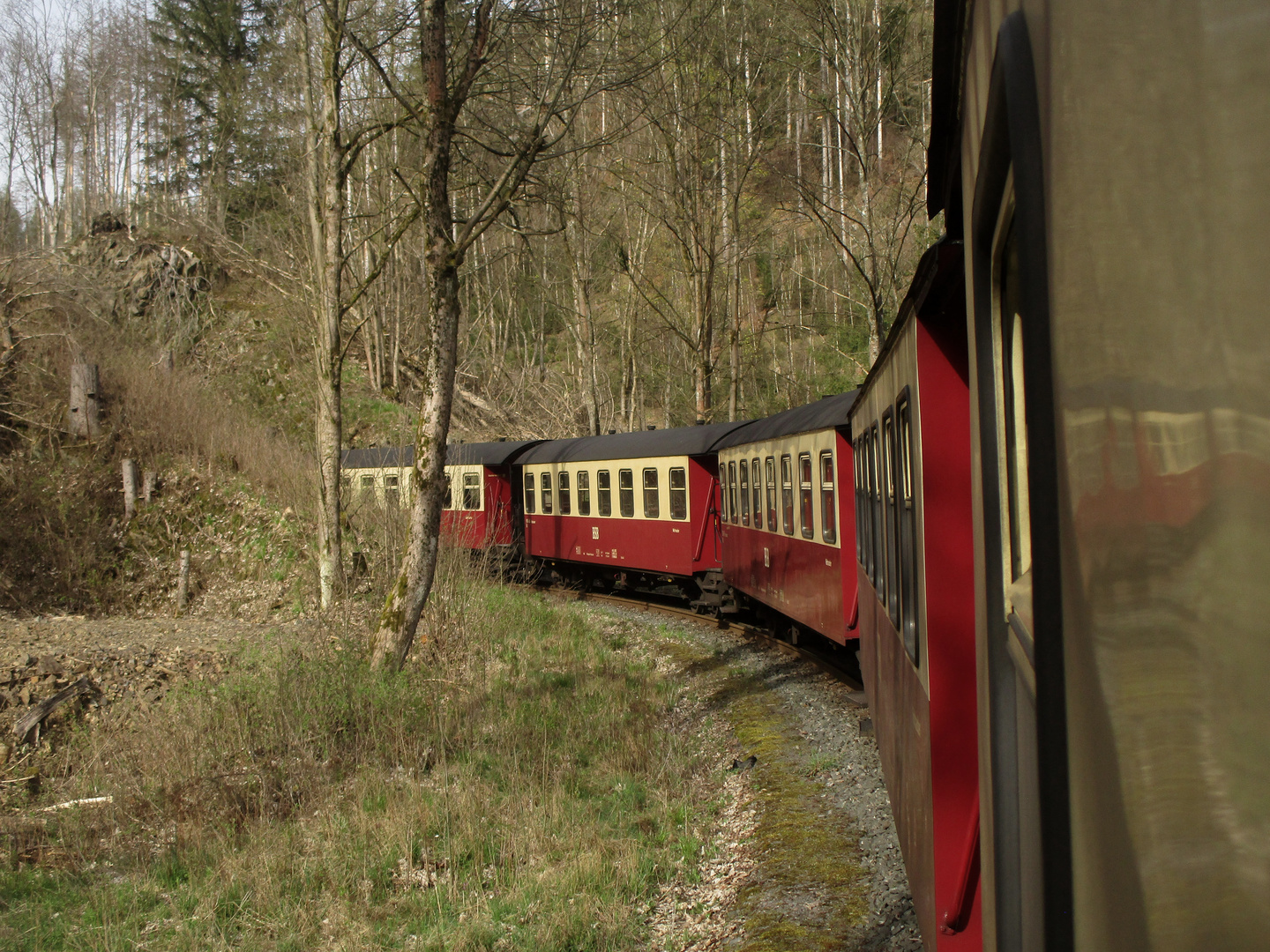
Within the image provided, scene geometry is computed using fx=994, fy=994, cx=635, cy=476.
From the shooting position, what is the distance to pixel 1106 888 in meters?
1.03

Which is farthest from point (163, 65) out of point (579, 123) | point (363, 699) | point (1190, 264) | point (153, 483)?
point (1190, 264)

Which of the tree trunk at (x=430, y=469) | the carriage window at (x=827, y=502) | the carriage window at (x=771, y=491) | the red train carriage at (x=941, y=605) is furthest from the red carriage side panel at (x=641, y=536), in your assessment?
the red train carriage at (x=941, y=605)

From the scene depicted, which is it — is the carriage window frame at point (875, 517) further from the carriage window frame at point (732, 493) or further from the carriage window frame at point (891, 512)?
the carriage window frame at point (732, 493)

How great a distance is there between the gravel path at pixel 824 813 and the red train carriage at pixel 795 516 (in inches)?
30.0

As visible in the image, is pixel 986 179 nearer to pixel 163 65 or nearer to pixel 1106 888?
pixel 1106 888

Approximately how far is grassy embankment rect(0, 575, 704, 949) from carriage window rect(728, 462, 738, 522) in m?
4.15

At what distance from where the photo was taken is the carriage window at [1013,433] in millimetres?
1825

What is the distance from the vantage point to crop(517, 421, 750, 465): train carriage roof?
16047 mm

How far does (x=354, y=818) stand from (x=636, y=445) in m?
11.0

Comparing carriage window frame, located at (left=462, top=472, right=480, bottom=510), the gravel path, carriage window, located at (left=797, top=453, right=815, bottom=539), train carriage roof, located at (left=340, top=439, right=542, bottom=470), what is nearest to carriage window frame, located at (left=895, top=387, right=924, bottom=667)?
the gravel path

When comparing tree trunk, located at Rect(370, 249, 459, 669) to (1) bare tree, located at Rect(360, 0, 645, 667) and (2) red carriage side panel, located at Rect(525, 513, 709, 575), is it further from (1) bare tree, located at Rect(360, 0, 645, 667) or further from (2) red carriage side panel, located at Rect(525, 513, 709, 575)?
(2) red carriage side panel, located at Rect(525, 513, 709, 575)

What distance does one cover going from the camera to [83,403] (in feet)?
64.4

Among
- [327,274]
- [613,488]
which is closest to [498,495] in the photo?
[613,488]

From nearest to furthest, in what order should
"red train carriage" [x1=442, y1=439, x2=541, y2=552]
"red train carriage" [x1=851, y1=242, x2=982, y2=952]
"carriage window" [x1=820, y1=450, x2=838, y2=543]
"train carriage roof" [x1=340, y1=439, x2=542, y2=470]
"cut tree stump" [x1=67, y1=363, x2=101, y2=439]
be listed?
1. "red train carriage" [x1=851, y1=242, x2=982, y2=952]
2. "carriage window" [x1=820, y1=450, x2=838, y2=543]
3. "cut tree stump" [x1=67, y1=363, x2=101, y2=439]
4. "train carriage roof" [x1=340, y1=439, x2=542, y2=470]
5. "red train carriage" [x1=442, y1=439, x2=541, y2=552]
